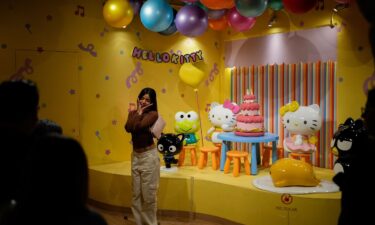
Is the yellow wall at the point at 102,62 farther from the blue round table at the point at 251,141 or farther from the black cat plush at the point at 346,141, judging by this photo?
the blue round table at the point at 251,141

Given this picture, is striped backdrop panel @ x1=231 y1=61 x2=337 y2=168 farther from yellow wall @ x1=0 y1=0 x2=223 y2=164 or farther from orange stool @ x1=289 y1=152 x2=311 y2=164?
yellow wall @ x1=0 y1=0 x2=223 y2=164

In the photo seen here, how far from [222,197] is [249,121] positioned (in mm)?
1047

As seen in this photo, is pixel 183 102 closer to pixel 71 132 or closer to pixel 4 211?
pixel 71 132

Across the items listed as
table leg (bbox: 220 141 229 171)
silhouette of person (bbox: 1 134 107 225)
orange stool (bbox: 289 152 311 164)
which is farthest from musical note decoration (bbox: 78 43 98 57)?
silhouette of person (bbox: 1 134 107 225)

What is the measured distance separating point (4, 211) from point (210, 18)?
453 cm

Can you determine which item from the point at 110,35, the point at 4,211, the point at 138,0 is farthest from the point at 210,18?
the point at 4,211

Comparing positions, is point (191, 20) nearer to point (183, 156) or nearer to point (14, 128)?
point (183, 156)

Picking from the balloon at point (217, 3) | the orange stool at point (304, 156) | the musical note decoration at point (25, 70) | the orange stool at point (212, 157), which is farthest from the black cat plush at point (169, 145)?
the musical note decoration at point (25, 70)

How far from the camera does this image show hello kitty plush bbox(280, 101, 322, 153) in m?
4.96

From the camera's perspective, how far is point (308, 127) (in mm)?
4965

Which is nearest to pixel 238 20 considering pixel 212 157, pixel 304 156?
pixel 212 157

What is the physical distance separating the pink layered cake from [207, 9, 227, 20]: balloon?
46.8 inches

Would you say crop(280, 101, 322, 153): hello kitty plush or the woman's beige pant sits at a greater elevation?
crop(280, 101, 322, 153): hello kitty plush

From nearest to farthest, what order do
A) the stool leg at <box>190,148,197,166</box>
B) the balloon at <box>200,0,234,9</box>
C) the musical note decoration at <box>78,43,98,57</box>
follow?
the balloon at <box>200,0,234,9</box> → the musical note decoration at <box>78,43,98,57</box> → the stool leg at <box>190,148,197,166</box>
